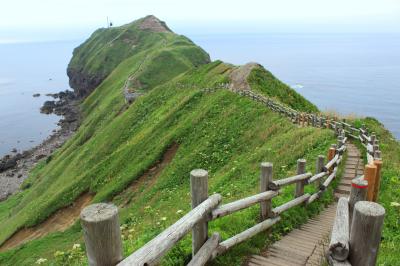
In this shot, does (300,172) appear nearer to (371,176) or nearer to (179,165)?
(371,176)

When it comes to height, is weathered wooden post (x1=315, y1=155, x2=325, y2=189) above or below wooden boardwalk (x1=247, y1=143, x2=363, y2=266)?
above

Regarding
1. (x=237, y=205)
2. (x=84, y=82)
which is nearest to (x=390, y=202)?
(x=237, y=205)

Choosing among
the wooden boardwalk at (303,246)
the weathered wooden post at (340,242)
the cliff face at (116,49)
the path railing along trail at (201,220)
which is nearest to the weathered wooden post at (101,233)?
the path railing along trail at (201,220)

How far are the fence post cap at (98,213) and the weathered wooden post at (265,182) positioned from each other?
230 inches

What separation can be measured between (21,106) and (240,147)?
Answer: 13582 centimetres

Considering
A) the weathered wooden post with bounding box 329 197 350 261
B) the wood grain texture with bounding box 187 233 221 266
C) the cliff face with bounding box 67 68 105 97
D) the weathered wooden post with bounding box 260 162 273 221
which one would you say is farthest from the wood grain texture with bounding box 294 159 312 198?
the cliff face with bounding box 67 68 105 97

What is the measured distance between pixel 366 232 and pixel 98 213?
312 centimetres

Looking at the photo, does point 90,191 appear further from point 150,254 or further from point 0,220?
point 150,254

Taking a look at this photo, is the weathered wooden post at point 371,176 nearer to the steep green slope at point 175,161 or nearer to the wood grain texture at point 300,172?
the wood grain texture at point 300,172

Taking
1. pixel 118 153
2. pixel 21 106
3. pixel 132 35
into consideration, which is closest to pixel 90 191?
pixel 118 153

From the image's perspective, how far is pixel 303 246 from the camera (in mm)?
8664

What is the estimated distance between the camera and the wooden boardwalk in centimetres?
770

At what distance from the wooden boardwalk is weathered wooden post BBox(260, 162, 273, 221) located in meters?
0.79

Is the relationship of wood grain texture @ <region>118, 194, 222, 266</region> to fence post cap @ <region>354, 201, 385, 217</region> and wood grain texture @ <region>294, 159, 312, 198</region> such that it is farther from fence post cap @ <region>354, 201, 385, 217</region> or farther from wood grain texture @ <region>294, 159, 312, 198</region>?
wood grain texture @ <region>294, 159, 312, 198</region>
